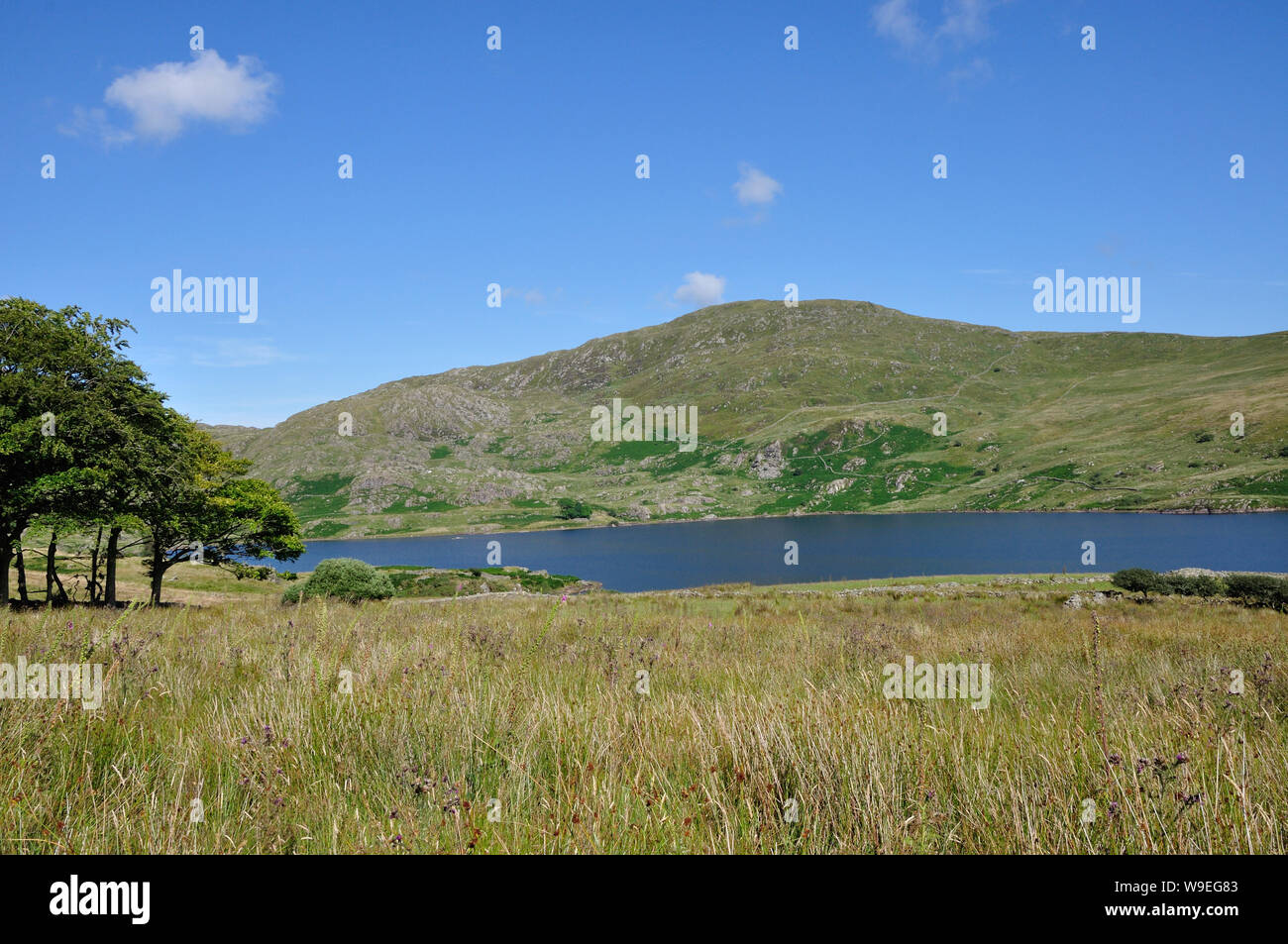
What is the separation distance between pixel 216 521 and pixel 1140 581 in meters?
54.9

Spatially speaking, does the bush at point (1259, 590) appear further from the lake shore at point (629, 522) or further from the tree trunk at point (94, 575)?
the lake shore at point (629, 522)

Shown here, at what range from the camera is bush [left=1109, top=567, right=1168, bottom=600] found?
36344mm

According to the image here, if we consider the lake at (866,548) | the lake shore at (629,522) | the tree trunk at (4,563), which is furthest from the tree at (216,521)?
the lake shore at (629,522)

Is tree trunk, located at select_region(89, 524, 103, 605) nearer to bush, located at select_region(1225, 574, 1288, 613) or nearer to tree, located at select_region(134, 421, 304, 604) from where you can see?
tree, located at select_region(134, 421, 304, 604)

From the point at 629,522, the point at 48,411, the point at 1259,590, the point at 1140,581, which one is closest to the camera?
the point at 48,411

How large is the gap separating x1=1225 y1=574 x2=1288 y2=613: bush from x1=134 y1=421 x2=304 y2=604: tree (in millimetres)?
48096

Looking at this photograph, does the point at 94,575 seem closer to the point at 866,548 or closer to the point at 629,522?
the point at 866,548

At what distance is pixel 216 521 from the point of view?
37.6 metres

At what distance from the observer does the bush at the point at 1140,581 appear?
36.3 meters

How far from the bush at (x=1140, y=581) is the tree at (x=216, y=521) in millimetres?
49204

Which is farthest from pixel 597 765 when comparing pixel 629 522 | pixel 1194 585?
pixel 629 522

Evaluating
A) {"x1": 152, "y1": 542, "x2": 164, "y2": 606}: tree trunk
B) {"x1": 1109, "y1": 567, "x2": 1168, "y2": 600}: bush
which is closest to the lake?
{"x1": 1109, "y1": 567, "x2": 1168, "y2": 600}: bush

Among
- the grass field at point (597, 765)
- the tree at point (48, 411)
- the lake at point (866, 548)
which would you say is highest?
the tree at point (48, 411)
